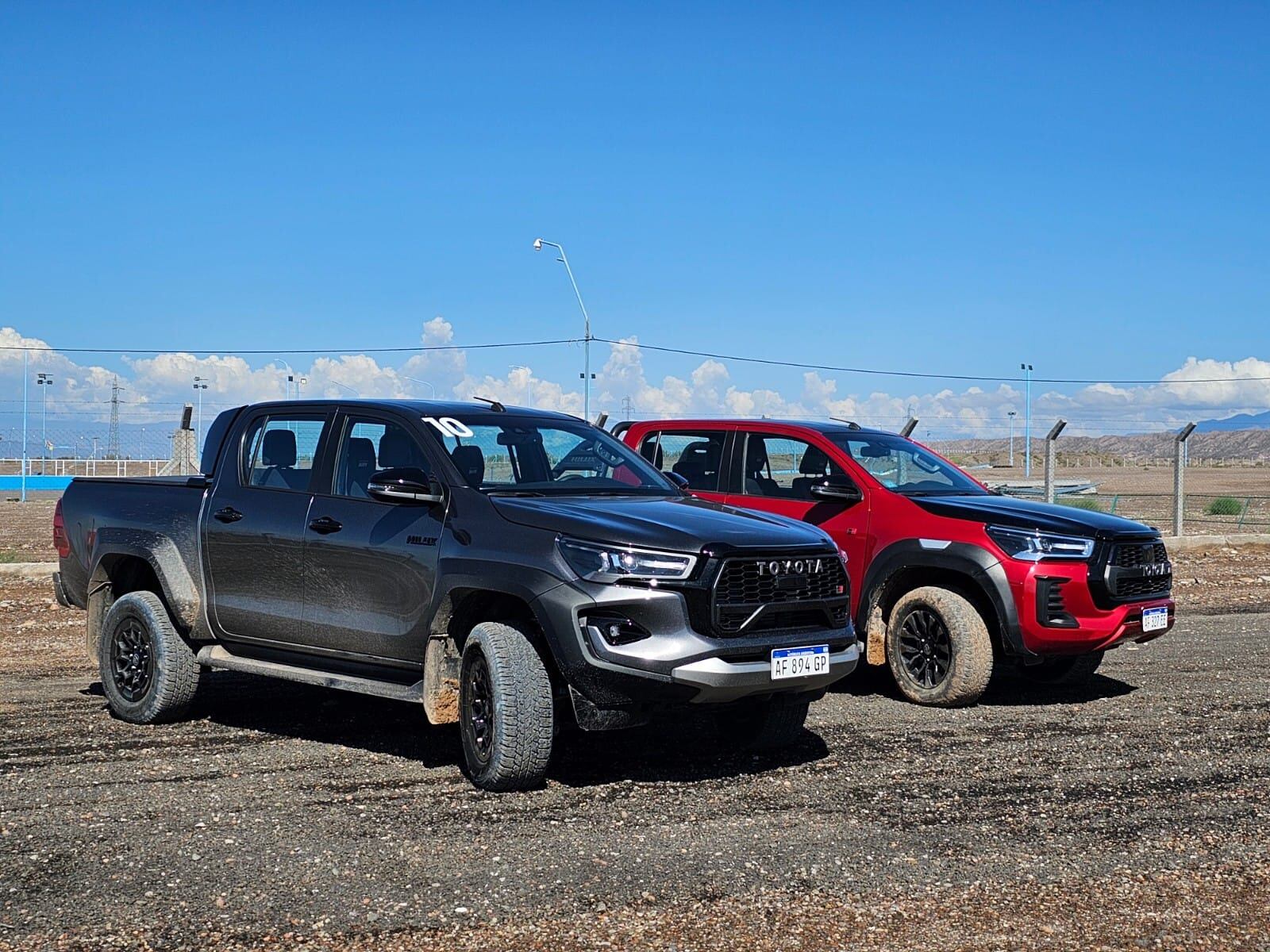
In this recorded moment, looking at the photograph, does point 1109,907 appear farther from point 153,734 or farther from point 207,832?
point 153,734

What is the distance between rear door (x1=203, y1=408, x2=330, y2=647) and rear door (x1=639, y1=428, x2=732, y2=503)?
3174 mm

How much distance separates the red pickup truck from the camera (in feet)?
28.8

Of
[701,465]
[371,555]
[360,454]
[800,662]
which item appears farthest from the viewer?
[701,465]

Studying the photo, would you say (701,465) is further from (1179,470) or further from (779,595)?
(1179,470)

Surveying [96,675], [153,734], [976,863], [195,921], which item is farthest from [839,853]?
[96,675]

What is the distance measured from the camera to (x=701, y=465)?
1062cm

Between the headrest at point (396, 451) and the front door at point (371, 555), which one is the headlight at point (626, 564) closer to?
the front door at point (371, 555)

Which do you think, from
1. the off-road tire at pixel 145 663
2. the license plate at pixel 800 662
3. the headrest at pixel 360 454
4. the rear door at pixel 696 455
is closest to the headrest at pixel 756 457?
the rear door at pixel 696 455

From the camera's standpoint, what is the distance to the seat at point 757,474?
10.2 metres

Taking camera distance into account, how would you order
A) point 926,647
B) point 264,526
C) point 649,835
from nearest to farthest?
1. point 649,835
2. point 264,526
3. point 926,647

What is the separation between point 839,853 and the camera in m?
5.52

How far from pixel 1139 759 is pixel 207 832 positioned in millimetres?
4805

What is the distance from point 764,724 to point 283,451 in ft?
10.5

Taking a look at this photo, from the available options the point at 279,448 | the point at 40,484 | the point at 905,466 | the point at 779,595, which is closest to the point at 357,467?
the point at 279,448
